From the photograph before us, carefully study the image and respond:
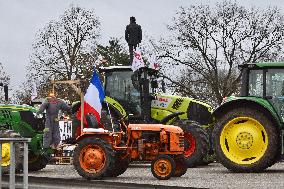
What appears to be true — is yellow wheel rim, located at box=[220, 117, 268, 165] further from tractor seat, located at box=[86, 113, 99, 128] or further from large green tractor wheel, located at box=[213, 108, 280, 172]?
tractor seat, located at box=[86, 113, 99, 128]

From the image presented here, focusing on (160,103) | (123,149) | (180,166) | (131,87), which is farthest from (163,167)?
(131,87)

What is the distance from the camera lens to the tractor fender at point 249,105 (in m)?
14.3

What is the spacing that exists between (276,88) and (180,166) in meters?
2.84

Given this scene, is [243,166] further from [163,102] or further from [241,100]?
[163,102]

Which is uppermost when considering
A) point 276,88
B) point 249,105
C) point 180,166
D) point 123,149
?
point 276,88

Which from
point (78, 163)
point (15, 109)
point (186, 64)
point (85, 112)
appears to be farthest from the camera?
point (186, 64)

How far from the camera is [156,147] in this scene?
13.5 metres

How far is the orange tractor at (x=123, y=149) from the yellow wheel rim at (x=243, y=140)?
1403 mm

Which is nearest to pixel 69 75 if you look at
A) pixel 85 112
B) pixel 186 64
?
pixel 186 64

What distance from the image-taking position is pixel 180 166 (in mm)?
13180

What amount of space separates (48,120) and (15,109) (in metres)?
0.75

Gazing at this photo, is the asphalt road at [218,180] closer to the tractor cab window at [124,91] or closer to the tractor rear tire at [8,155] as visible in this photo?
the tractor rear tire at [8,155]

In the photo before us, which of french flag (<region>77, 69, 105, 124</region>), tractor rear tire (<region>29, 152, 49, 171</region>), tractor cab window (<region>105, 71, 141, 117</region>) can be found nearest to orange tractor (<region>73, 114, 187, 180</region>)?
french flag (<region>77, 69, 105, 124</region>)

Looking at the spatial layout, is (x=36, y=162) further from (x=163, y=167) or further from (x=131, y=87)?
(x=163, y=167)
